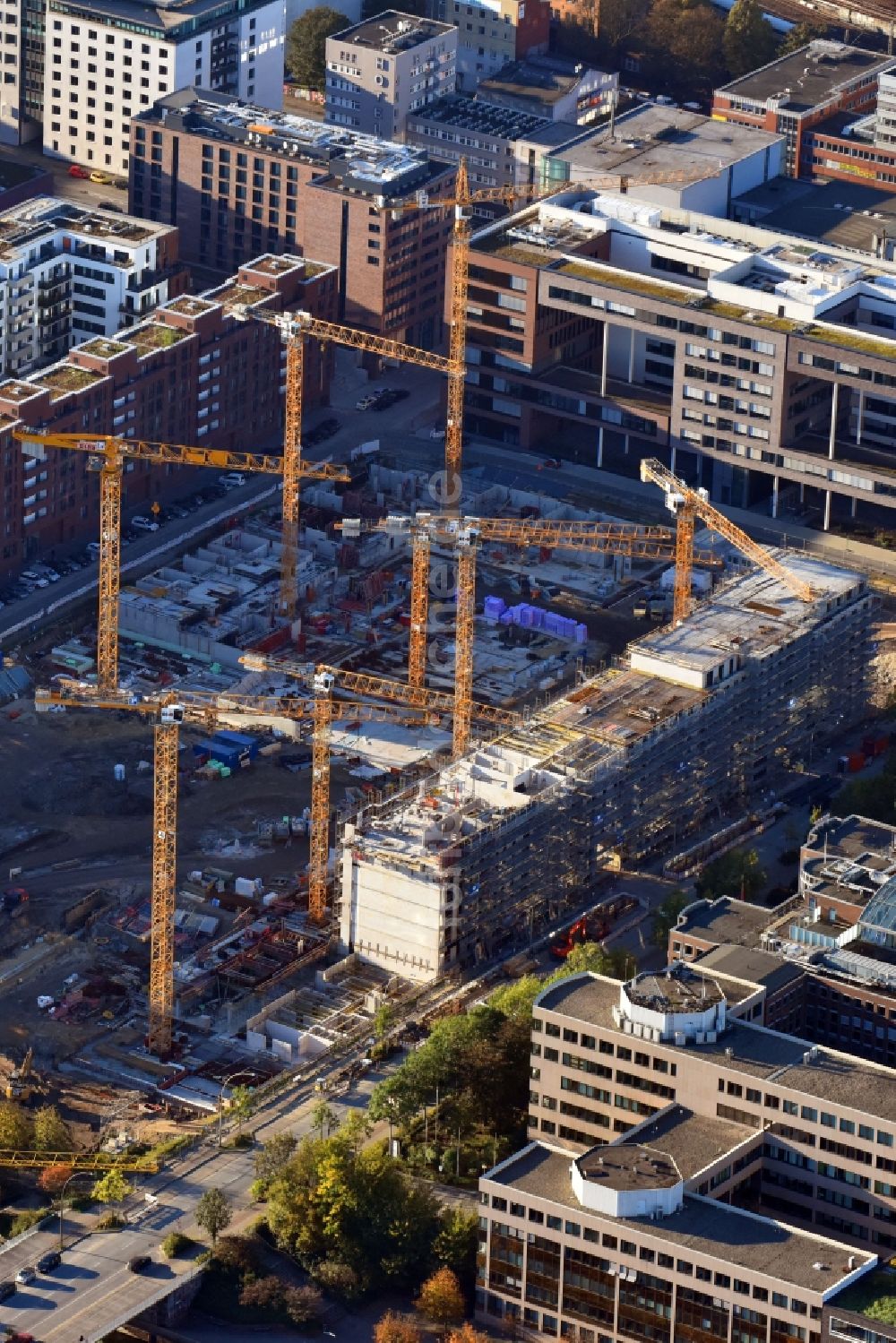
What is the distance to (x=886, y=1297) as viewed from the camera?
199750mm

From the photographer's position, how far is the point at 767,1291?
656 feet

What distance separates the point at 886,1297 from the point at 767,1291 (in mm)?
6004
